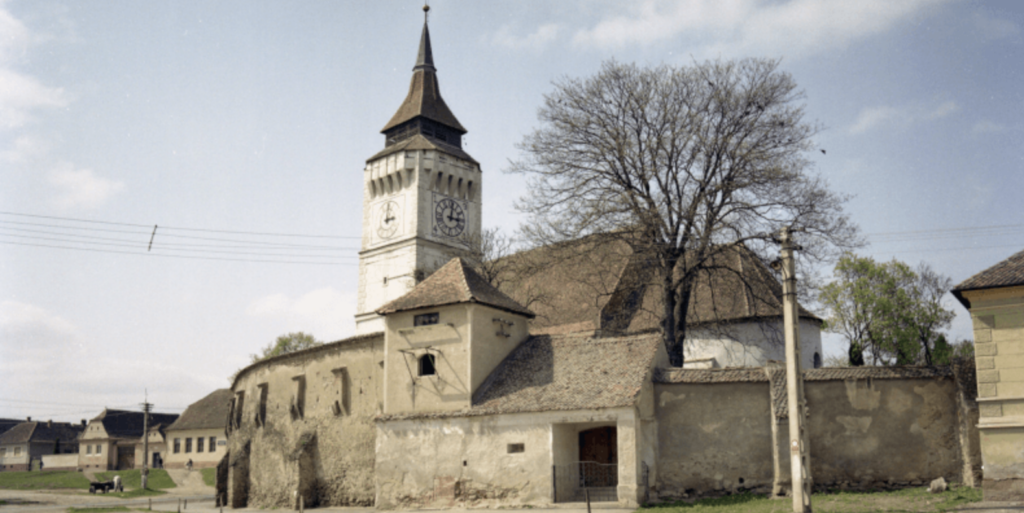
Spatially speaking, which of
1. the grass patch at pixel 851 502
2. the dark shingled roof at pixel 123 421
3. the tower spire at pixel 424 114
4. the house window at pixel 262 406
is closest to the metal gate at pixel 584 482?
the grass patch at pixel 851 502

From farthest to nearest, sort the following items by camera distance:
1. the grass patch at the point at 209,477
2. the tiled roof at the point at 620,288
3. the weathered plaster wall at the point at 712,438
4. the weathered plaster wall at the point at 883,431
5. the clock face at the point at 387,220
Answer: the clock face at the point at 387,220
the grass patch at the point at 209,477
the tiled roof at the point at 620,288
the weathered plaster wall at the point at 712,438
the weathered plaster wall at the point at 883,431

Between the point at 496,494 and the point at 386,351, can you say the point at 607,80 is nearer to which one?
the point at 386,351

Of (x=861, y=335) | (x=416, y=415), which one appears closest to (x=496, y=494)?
(x=416, y=415)

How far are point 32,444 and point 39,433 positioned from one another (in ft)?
5.44

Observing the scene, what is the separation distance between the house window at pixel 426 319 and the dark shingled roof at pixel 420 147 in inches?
1550

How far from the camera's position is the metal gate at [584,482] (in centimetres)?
2403

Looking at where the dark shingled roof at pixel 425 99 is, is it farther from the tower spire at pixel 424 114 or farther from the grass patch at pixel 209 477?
the grass patch at pixel 209 477

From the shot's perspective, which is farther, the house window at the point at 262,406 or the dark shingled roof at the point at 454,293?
the house window at the point at 262,406

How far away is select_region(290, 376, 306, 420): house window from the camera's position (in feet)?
110

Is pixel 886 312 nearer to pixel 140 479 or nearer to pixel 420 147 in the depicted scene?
pixel 420 147

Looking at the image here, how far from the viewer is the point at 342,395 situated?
3119 cm

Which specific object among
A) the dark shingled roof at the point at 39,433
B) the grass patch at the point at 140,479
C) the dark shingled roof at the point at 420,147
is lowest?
the grass patch at the point at 140,479

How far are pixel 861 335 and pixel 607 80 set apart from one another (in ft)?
63.3

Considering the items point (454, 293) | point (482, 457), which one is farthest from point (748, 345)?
point (482, 457)
